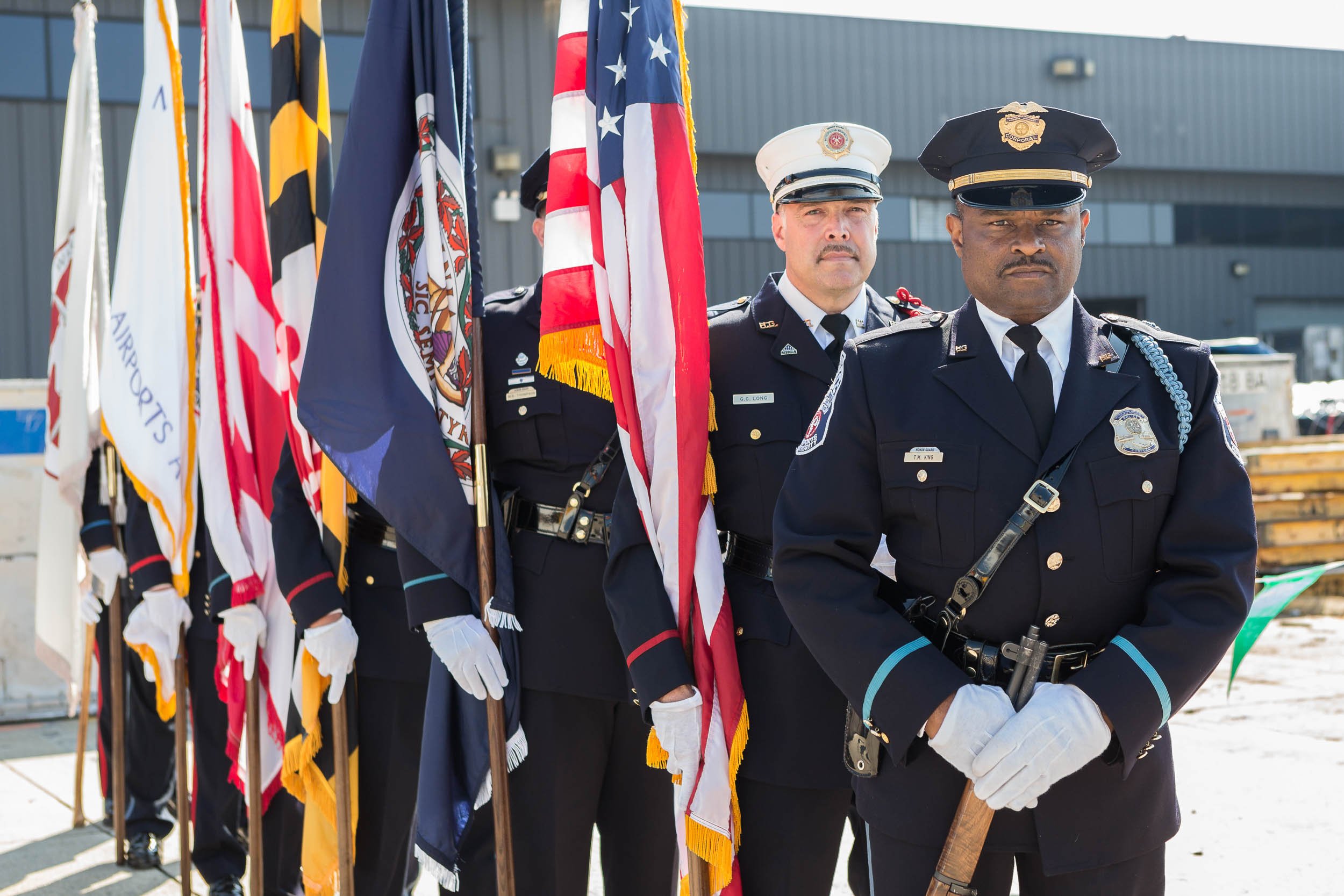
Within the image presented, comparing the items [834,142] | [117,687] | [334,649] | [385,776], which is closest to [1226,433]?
[834,142]

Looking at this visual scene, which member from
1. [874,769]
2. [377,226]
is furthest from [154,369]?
[874,769]

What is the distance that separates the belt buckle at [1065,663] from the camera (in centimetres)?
197

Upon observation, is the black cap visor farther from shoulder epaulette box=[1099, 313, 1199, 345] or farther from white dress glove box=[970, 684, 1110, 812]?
white dress glove box=[970, 684, 1110, 812]

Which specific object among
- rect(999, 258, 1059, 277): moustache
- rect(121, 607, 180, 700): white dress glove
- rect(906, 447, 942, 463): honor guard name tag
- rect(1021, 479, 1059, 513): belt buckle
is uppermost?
rect(999, 258, 1059, 277): moustache

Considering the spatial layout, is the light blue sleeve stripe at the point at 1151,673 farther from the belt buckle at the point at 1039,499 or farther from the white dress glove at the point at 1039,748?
the belt buckle at the point at 1039,499

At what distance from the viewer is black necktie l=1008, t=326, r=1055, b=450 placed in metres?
2.06

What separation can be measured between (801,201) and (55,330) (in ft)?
11.2

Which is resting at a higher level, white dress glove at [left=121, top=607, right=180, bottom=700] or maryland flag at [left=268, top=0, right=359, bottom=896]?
maryland flag at [left=268, top=0, right=359, bottom=896]

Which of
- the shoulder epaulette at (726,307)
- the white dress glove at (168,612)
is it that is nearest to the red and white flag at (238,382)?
the white dress glove at (168,612)

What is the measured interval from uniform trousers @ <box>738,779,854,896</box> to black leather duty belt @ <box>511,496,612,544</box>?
24.9 inches

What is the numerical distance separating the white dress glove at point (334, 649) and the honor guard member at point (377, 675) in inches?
1.0

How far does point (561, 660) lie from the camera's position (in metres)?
2.88

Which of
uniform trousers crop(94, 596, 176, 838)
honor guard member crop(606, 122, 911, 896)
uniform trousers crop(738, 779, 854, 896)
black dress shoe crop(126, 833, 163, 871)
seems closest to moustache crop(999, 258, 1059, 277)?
honor guard member crop(606, 122, 911, 896)

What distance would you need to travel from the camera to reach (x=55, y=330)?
4.94 m
